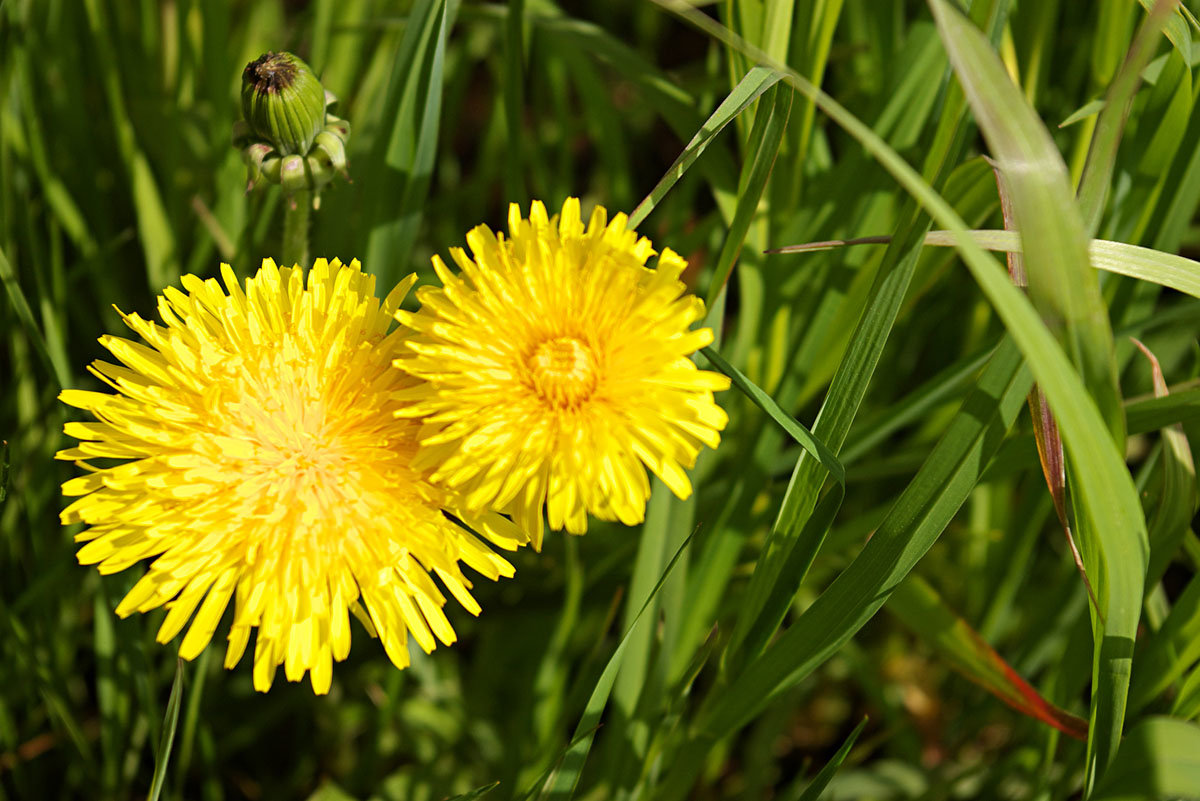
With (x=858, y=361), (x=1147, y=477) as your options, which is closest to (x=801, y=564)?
(x=858, y=361)

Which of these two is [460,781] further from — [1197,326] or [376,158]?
[1197,326]

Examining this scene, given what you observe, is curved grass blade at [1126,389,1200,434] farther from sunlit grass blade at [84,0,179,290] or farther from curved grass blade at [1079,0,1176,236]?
sunlit grass blade at [84,0,179,290]

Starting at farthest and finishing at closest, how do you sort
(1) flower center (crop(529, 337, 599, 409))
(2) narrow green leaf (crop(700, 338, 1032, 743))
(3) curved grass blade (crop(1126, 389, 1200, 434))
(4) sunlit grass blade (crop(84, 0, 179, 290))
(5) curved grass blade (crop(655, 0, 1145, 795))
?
1. (4) sunlit grass blade (crop(84, 0, 179, 290))
2. (3) curved grass blade (crop(1126, 389, 1200, 434))
3. (2) narrow green leaf (crop(700, 338, 1032, 743))
4. (1) flower center (crop(529, 337, 599, 409))
5. (5) curved grass blade (crop(655, 0, 1145, 795))

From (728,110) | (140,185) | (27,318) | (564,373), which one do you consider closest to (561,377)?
(564,373)

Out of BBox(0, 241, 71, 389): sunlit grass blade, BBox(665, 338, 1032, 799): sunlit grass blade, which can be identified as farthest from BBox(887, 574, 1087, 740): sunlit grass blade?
BBox(0, 241, 71, 389): sunlit grass blade

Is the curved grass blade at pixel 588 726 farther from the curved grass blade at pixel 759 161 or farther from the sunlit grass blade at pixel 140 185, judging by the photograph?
the sunlit grass blade at pixel 140 185

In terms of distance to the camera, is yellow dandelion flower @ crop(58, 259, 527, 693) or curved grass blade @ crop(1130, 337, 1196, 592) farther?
curved grass blade @ crop(1130, 337, 1196, 592)

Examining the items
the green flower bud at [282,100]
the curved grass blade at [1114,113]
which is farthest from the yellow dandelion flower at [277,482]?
the curved grass blade at [1114,113]

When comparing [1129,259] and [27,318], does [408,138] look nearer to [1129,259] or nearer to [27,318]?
[27,318]
